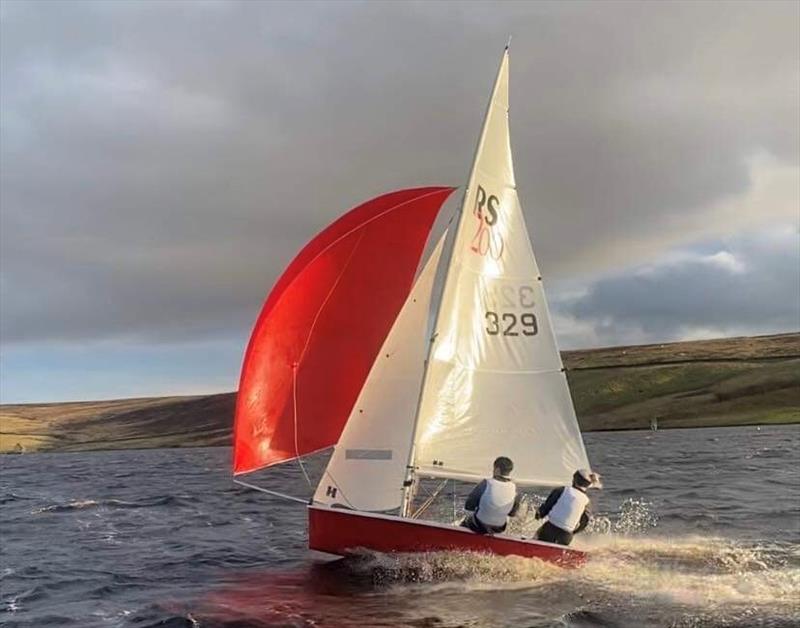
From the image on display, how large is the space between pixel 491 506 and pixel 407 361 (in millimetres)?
4048

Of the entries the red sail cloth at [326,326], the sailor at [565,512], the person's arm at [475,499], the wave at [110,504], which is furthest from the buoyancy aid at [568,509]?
the wave at [110,504]

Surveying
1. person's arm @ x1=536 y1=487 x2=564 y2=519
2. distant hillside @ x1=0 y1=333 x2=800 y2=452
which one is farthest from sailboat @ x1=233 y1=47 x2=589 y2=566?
distant hillside @ x1=0 y1=333 x2=800 y2=452

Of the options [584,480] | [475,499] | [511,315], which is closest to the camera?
[475,499]

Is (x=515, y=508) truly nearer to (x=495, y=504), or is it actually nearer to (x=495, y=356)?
(x=495, y=504)

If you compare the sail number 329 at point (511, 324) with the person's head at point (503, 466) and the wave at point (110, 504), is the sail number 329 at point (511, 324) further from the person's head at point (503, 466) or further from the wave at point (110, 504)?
the wave at point (110, 504)

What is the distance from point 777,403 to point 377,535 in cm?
12079

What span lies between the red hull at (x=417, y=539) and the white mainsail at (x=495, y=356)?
151cm

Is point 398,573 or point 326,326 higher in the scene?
point 326,326

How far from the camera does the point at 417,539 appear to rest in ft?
59.6

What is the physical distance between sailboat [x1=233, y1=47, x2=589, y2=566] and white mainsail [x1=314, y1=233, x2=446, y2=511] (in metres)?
0.03

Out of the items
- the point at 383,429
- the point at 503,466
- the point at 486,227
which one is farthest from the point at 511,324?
the point at 383,429

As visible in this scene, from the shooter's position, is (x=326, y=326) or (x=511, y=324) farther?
(x=511, y=324)

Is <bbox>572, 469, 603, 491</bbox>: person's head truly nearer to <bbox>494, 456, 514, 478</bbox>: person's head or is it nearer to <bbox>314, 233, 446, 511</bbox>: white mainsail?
<bbox>494, 456, 514, 478</bbox>: person's head

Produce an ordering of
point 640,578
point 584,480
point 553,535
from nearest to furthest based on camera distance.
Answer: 1. point 553,535
2. point 584,480
3. point 640,578
